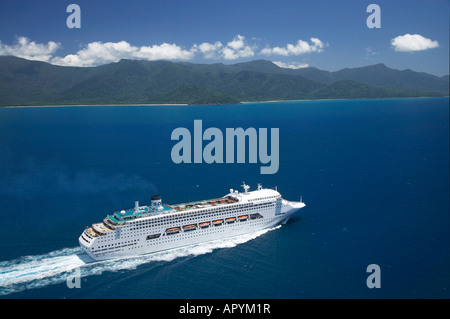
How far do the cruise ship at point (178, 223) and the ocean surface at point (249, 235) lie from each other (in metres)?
1.56

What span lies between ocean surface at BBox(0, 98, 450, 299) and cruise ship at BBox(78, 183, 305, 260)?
1560 millimetres

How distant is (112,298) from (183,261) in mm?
10867

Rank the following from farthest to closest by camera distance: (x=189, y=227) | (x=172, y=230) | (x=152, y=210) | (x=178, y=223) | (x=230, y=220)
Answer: (x=230, y=220) < (x=152, y=210) < (x=189, y=227) < (x=178, y=223) < (x=172, y=230)

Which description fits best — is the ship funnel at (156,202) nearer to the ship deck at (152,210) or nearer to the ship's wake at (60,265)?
the ship deck at (152,210)

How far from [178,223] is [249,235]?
38.3ft

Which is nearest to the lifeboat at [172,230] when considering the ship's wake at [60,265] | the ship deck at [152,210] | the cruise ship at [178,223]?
the cruise ship at [178,223]

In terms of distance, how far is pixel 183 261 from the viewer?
47250mm

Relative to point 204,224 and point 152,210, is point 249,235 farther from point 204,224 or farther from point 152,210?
point 152,210

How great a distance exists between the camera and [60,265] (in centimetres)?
4481

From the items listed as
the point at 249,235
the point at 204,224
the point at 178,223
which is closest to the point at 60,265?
the point at 178,223

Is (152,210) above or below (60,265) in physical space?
above

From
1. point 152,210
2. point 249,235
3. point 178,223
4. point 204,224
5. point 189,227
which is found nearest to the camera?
point 178,223

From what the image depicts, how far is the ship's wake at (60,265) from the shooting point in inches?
1628
